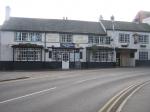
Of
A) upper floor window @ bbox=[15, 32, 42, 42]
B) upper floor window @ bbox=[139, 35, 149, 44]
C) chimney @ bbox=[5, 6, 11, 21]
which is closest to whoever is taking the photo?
upper floor window @ bbox=[15, 32, 42, 42]

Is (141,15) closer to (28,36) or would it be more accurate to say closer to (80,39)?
(80,39)

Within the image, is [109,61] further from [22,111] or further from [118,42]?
[22,111]

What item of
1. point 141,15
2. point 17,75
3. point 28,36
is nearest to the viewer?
point 17,75

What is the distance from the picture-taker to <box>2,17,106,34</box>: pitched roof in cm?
4650

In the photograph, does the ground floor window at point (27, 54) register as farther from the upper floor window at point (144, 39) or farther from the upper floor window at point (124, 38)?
the upper floor window at point (144, 39)

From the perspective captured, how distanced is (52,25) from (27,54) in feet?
22.3

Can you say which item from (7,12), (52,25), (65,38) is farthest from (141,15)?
(7,12)

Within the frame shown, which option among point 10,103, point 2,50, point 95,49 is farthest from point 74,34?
point 10,103

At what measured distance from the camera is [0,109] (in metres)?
11.4

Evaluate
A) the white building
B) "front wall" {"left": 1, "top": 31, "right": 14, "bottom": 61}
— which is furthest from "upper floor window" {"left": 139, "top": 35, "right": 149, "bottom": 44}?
A: "front wall" {"left": 1, "top": 31, "right": 14, "bottom": 61}

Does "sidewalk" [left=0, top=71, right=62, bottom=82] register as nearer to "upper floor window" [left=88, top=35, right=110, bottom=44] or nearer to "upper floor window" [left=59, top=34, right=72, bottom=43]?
"upper floor window" [left=59, top=34, right=72, bottom=43]

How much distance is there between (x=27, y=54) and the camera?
45.1 meters

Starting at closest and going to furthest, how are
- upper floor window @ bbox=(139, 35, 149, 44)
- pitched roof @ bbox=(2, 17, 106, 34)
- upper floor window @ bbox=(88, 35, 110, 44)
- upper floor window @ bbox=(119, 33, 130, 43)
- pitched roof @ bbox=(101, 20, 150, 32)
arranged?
pitched roof @ bbox=(2, 17, 106, 34) → upper floor window @ bbox=(88, 35, 110, 44) → upper floor window @ bbox=(119, 33, 130, 43) → pitched roof @ bbox=(101, 20, 150, 32) → upper floor window @ bbox=(139, 35, 149, 44)

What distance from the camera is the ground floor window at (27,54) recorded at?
4484 centimetres
